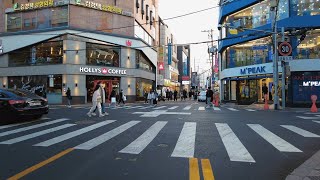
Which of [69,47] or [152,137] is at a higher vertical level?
[69,47]

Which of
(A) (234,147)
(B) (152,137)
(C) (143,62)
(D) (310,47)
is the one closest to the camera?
(A) (234,147)

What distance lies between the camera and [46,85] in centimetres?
3531

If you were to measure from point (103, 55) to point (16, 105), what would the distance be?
85.7ft

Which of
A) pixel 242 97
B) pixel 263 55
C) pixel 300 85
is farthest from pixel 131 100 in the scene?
pixel 300 85

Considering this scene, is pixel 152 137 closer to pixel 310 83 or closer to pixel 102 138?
pixel 102 138

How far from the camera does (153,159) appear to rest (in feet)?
21.6

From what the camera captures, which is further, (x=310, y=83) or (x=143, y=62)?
(x=143, y=62)

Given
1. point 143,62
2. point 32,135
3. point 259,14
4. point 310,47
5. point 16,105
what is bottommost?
point 32,135

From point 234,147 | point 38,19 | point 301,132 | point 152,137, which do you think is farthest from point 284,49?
point 38,19

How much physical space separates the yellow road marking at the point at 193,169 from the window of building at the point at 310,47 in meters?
24.3

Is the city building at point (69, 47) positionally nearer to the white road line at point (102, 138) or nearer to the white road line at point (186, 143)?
the white road line at point (102, 138)

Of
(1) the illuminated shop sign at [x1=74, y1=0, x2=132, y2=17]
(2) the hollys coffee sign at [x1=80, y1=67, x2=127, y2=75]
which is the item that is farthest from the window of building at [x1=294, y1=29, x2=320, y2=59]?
(1) the illuminated shop sign at [x1=74, y1=0, x2=132, y2=17]

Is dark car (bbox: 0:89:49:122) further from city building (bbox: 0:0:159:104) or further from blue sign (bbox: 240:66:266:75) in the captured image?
blue sign (bbox: 240:66:266:75)

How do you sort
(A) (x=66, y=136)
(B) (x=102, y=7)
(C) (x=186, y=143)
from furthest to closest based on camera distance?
(B) (x=102, y=7), (A) (x=66, y=136), (C) (x=186, y=143)
